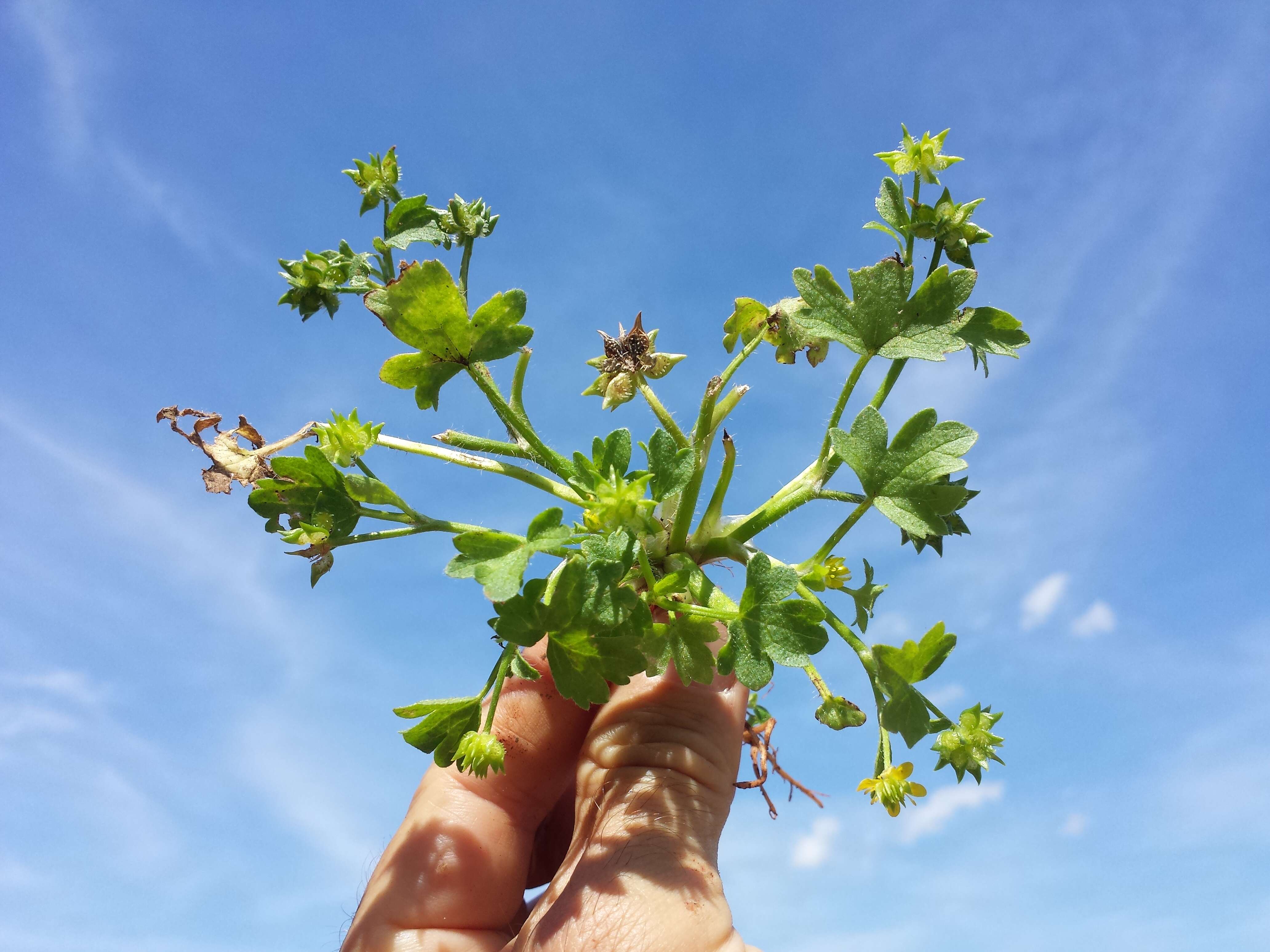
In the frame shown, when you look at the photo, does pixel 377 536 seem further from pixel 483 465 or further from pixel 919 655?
pixel 919 655

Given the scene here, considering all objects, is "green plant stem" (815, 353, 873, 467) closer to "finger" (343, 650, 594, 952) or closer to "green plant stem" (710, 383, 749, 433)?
"green plant stem" (710, 383, 749, 433)

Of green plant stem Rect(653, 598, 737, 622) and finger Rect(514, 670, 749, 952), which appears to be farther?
finger Rect(514, 670, 749, 952)

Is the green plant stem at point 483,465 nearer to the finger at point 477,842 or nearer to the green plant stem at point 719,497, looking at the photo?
the green plant stem at point 719,497

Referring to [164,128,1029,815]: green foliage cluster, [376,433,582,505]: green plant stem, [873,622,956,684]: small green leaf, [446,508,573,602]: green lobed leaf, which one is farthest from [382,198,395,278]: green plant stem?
[873,622,956,684]: small green leaf

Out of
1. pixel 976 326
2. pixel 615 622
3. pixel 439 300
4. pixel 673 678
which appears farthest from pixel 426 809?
pixel 976 326

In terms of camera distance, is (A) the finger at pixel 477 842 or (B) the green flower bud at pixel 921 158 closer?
(B) the green flower bud at pixel 921 158

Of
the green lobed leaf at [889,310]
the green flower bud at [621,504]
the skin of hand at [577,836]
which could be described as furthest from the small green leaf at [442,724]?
the green lobed leaf at [889,310]

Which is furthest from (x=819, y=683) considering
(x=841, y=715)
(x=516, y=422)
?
(x=516, y=422)
